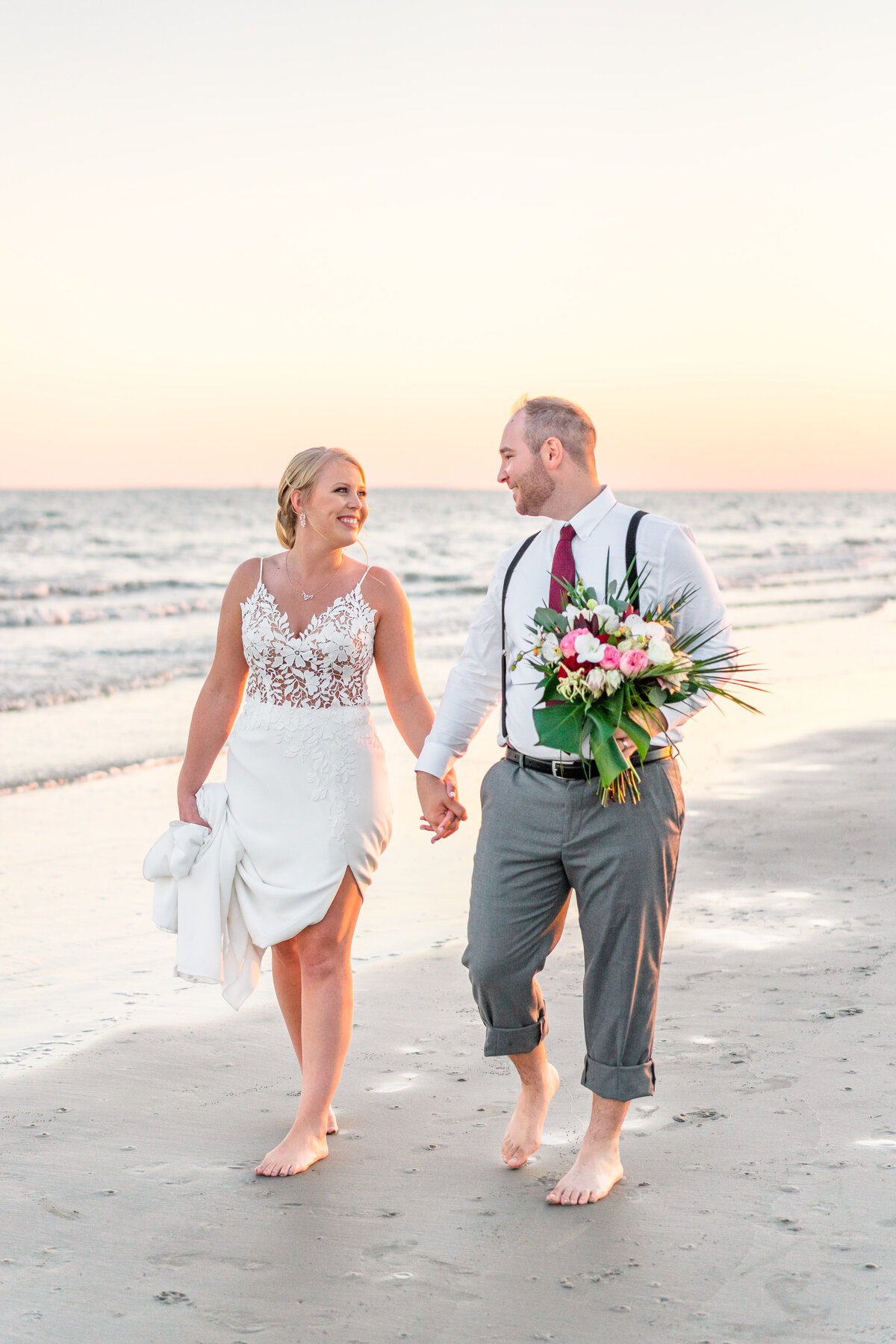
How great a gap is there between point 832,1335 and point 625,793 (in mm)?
1227

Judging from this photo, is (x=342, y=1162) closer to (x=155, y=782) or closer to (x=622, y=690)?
(x=622, y=690)

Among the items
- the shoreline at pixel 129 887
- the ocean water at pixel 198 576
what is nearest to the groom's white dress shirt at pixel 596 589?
the shoreline at pixel 129 887

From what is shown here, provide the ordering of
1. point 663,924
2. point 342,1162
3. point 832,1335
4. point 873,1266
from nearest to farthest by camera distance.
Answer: point 832,1335 → point 873,1266 → point 663,924 → point 342,1162

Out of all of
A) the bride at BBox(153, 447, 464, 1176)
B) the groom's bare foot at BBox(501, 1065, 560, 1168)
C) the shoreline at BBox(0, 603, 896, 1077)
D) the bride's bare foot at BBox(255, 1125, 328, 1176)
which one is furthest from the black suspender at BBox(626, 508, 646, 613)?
the shoreline at BBox(0, 603, 896, 1077)

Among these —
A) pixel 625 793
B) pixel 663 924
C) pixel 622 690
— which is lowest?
pixel 663 924

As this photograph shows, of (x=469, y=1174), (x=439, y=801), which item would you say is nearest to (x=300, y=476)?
(x=439, y=801)

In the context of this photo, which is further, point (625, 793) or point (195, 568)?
point (195, 568)

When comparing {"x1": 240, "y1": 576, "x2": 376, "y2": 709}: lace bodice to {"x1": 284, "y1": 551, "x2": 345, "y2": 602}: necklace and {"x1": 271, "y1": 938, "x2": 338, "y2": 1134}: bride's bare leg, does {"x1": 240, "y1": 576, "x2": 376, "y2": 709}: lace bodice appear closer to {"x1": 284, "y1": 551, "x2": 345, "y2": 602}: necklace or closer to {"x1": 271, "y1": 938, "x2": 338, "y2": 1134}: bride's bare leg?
{"x1": 284, "y1": 551, "x2": 345, "y2": 602}: necklace

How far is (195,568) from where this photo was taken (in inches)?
1319

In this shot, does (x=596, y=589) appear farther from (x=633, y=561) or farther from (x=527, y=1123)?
(x=527, y=1123)

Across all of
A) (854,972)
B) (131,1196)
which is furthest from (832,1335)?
(854,972)

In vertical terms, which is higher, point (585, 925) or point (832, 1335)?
point (585, 925)

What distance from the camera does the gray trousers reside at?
10.6 ft

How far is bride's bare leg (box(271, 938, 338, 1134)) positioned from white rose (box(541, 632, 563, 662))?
1.28 m
